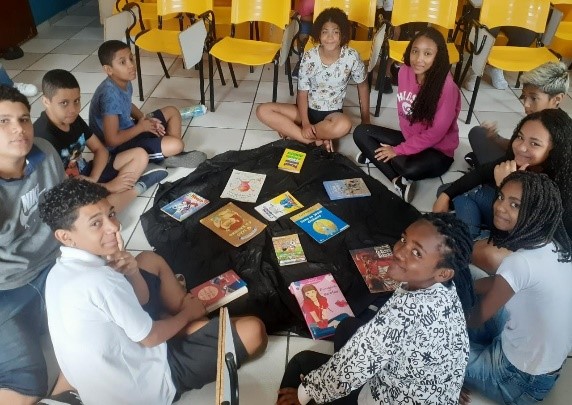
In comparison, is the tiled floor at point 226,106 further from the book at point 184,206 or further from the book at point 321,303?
the book at point 184,206

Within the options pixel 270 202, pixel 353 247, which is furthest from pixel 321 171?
pixel 353 247

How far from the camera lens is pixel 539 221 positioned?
1.41 m

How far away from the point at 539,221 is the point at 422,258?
491mm

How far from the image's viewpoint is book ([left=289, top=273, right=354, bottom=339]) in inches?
73.8

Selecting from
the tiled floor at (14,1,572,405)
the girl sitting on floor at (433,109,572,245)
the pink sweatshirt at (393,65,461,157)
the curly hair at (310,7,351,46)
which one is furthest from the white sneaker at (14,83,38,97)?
the girl sitting on floor at (433,109,572,245)

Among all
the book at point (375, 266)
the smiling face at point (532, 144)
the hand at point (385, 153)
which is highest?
the smiling face at point (532, 144)

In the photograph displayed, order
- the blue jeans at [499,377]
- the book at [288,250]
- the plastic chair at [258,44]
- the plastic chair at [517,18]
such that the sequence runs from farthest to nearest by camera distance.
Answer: the plastic chair at [517,18]
the plastic chair at [258,44]
the book at [288,250]
the blue jeans at [499,377]

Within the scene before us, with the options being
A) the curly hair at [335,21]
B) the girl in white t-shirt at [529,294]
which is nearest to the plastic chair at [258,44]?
the curly hair at [335,21]

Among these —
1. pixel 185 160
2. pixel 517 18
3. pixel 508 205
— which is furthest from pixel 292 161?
pixel 517 18

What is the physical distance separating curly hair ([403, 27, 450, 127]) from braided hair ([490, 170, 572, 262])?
1.20m

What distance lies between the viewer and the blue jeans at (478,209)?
7.30 feet

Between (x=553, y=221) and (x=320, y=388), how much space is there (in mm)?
872

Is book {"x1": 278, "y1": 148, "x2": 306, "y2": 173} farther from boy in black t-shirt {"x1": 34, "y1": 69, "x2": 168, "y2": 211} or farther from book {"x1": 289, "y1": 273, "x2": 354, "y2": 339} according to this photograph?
book {"x1": 289, "y1": 273, "x2": 354, "y2": 339}

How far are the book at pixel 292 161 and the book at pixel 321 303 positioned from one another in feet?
2.90
